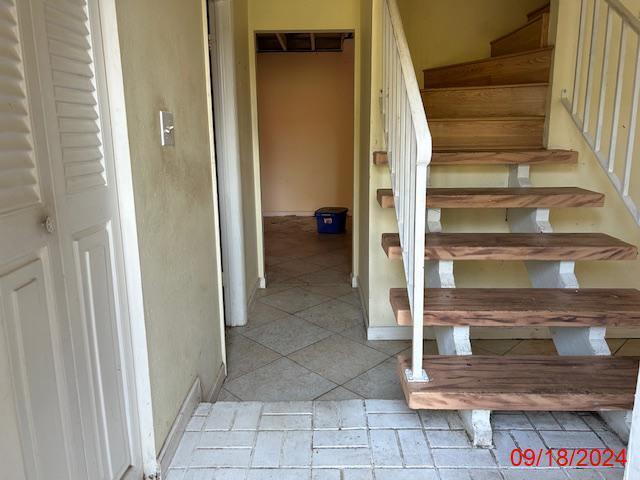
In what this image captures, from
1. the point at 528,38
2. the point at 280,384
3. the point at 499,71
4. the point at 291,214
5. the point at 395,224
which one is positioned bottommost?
the point at 280,384

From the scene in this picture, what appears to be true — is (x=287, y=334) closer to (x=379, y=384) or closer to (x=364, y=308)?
(x=364, y=308)

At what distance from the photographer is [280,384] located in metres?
2.31

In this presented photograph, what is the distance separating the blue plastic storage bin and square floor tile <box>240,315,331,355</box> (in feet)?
9.41

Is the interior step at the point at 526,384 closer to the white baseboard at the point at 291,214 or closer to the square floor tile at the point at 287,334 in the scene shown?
the square floor tile at the point at 287,334

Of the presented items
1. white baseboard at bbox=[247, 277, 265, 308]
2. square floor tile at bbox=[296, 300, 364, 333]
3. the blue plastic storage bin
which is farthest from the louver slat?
the blue plastic storage bin

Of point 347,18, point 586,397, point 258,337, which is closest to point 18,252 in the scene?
point 586,397

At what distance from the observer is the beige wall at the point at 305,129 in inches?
267

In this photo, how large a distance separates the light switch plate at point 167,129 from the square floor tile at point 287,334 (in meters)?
1.50

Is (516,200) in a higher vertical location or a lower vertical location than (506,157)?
lower

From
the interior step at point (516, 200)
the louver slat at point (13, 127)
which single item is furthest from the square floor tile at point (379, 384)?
the louver slat at point (13, 127)

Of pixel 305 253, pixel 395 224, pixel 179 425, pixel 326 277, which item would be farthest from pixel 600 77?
pixel 305 253

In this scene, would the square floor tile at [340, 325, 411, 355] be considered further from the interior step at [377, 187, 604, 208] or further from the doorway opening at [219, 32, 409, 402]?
the interior step at [377, 187, 604, 208]

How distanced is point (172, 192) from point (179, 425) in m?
0.81

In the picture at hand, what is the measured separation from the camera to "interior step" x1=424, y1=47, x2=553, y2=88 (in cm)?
252
